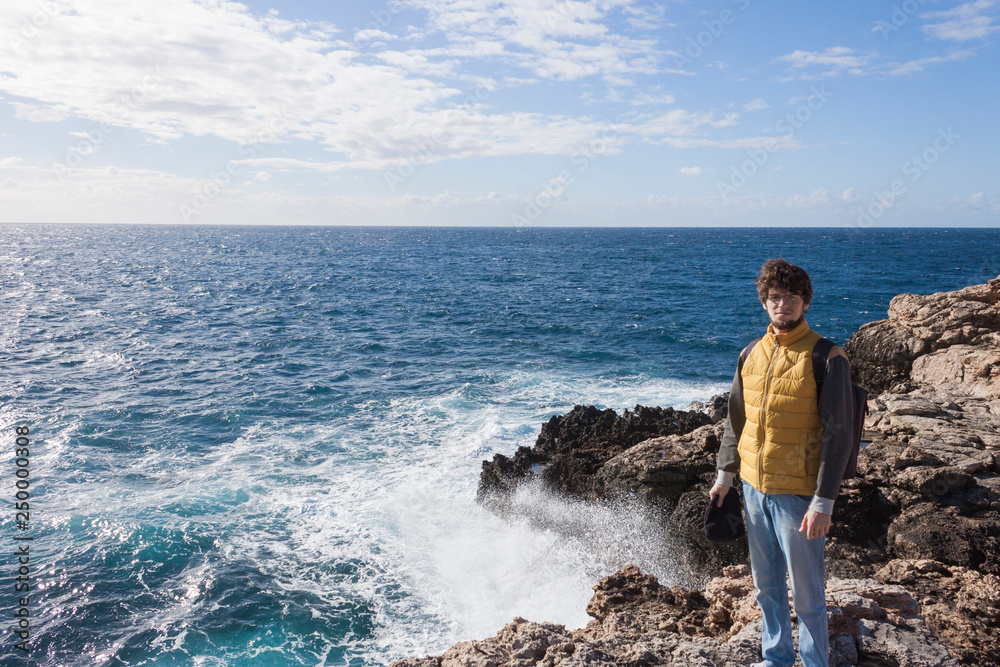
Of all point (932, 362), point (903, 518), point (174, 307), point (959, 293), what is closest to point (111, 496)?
point (903, 518)

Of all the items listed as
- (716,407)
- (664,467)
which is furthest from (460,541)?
(716,407)

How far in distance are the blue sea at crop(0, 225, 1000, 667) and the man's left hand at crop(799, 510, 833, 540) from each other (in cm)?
606

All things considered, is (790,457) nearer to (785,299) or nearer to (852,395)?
(852,395)

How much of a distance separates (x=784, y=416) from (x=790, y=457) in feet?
0.91

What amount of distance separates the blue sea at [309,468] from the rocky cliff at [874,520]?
40.8 inches

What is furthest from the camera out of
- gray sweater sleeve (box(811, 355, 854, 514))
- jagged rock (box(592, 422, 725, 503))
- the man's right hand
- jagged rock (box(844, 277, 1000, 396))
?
jagged rock (box(844, 277, 1000, 396))

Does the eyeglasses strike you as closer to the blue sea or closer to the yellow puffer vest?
the yellow puffer vest

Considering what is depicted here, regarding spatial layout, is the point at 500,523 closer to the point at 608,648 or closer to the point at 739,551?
the point at 739,551

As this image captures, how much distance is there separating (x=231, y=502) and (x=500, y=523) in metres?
6.34

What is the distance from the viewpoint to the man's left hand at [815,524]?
3680 mm

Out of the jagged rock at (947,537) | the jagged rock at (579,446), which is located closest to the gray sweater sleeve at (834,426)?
the jagged rock at (947,537)

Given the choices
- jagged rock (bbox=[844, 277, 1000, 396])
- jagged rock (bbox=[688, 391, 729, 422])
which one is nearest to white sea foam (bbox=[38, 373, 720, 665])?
jagged rock (bbox=[688, 391, 729, 422])

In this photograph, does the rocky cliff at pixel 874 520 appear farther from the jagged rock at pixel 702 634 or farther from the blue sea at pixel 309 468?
the blue sea at pixel 309 468

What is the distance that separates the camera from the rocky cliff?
191 inches
